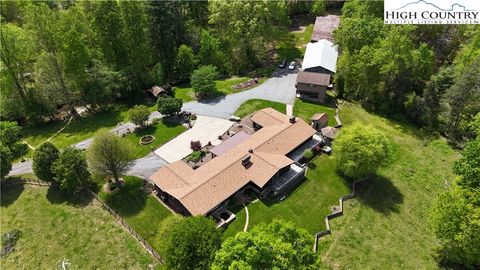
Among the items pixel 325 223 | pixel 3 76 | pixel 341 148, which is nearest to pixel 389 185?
pixel 341 148

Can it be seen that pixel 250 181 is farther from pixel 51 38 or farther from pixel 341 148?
pixel 51 38

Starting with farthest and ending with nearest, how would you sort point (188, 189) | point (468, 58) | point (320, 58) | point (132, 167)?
1. point (320, 58)
2. point (468, 58)
3. point (132, 167)
4. point (188, 189)

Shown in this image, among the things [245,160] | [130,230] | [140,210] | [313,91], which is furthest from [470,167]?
[130,230]

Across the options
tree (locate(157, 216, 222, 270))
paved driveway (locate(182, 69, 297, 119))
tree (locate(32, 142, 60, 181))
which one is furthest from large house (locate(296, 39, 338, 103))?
tree (locate(32, 142, 60, 181))

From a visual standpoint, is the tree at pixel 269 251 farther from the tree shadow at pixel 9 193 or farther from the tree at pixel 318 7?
the tree at pixel 318 7

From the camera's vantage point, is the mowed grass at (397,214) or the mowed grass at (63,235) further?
the mowed grass at (397,214)

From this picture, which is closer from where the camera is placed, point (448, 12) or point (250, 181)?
point (250, 181)

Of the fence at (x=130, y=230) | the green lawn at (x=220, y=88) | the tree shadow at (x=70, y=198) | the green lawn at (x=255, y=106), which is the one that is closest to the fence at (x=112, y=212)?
the fence at (x=130, y=230)
